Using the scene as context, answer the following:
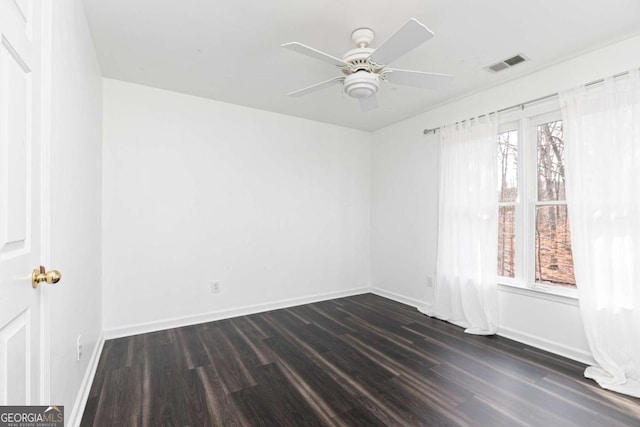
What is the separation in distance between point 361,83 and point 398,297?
3.23m

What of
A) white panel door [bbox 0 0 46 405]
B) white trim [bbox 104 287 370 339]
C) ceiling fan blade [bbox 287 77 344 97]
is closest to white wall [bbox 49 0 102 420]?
white panel door [bbox 0 0 46 405]

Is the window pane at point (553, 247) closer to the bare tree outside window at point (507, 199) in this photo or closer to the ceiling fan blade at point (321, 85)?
the bare tree outside window at point (507, 199)

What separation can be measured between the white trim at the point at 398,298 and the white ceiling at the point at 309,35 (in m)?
2.75

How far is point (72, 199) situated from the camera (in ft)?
5.77

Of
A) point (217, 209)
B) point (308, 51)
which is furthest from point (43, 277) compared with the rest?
point (217, 209)

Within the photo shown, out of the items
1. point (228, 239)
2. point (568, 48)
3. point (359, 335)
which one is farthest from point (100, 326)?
point (568, 48)

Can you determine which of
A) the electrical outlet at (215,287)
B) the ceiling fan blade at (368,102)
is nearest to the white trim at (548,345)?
the ceiling fan blade at (368,102)

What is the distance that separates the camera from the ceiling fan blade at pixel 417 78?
221 cm

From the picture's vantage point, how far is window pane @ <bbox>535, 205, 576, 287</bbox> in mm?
2811

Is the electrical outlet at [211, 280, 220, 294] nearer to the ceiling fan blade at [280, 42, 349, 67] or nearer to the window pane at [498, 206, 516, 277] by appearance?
the ceiling fan blade at [280, 42, 349, 67]

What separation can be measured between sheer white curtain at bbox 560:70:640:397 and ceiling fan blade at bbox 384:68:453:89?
1.32 m

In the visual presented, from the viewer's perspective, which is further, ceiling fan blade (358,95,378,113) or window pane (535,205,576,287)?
window pane (535,205,576,287)

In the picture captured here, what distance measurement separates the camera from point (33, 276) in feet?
3.53

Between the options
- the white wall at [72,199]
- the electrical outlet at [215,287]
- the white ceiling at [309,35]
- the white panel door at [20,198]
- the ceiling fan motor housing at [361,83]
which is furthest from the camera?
the electrical outlet at [215,287]
